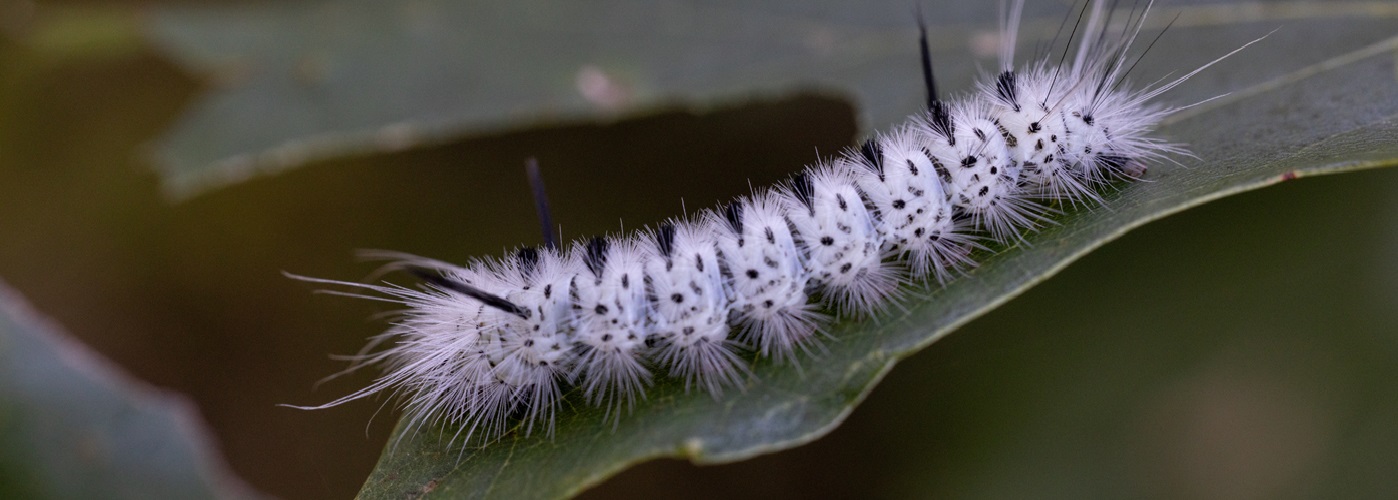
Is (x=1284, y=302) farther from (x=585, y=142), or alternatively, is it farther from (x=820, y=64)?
(x=585, y=142)

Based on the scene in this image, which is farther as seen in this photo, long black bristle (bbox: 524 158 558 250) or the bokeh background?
the bokeh background

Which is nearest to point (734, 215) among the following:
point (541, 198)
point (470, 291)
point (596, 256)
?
point (596, 256)

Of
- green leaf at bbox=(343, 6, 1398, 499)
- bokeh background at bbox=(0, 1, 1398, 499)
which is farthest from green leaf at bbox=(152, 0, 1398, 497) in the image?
bokeh background at bbox=(0, 1, 1398, 499)

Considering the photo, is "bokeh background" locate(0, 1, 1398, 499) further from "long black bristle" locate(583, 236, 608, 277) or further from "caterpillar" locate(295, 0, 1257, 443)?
"long black bristle" locate(583, 236, 608, 277)

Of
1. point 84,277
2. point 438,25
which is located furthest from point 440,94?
point 84,277

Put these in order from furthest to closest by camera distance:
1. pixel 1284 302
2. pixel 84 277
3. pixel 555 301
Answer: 1. pixel 84 277
2. pixel 1284 302
3. pixel 555 301

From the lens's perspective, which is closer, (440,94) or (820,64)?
(820,64)
